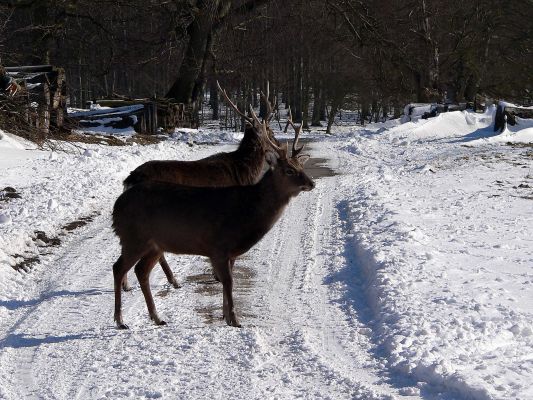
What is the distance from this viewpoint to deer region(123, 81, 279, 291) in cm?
867

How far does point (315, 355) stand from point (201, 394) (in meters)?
1.16

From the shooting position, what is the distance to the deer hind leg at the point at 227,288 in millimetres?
7012

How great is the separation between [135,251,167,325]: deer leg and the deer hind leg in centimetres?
61

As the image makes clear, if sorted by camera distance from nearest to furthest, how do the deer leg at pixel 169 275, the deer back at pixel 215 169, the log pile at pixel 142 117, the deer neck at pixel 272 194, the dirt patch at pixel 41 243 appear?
the deer neck at pixel 272 194 < the deer leg at pixel 169 275 < the deer back at pixel 215 169 < the dirt patch at pixel 41 243 < the log pile at pixel 142 117

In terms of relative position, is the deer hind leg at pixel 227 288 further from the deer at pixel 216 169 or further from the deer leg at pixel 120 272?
the deer at pixel 216 169

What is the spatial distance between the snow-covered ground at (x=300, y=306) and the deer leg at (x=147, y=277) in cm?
16

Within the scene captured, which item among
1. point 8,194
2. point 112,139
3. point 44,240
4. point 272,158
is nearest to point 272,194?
point 272,158

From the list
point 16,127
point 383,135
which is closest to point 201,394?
point 16,127

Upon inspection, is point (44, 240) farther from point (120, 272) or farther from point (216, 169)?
point (120, 272)

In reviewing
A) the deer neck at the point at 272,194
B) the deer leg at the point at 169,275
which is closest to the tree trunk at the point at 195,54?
the deer leg at the point at 169,275

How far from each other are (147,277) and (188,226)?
680 mm

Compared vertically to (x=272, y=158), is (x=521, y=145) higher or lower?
lower

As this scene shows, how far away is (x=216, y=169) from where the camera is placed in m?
9.40

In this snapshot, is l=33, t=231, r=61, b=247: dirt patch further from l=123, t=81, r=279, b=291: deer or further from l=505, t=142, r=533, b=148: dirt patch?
l=505, t=142, r=533, b=148: dirt patch
